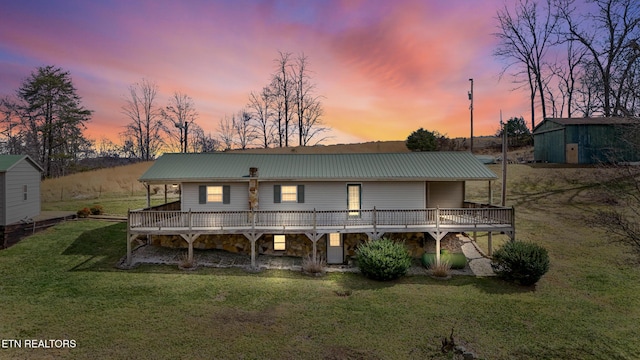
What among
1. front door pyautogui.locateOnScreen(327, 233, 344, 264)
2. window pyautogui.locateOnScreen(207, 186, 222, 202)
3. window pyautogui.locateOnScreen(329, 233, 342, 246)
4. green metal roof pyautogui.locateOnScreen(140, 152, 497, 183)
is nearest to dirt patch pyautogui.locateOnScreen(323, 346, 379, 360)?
front door pyautogui.locateOnScreen(327, 233, 344, 264)

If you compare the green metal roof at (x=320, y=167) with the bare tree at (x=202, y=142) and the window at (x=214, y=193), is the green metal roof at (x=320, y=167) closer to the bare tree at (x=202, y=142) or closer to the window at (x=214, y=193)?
the window at (x=214, y=193)

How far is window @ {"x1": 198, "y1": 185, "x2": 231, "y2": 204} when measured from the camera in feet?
61.9

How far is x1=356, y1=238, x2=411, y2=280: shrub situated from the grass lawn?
1.53ft

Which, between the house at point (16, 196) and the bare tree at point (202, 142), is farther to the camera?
the bare tree at point (202, 142)

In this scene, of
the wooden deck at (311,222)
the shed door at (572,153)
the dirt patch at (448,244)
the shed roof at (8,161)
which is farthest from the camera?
the shed door at (572,153)

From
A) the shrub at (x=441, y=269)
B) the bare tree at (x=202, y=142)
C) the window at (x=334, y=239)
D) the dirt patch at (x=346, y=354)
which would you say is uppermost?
the bare tree at (x=202, y=142)

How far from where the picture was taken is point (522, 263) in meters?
15.2

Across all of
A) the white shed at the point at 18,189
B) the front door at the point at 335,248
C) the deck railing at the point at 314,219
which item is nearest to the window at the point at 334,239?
the front door at the point at 335,248

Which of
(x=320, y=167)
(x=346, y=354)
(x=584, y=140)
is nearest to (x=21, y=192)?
(x=320, y=167)

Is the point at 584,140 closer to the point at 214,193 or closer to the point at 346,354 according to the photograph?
the point at 346,354

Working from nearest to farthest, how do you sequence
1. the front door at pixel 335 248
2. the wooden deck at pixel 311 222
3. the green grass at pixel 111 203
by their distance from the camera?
the wooden deck at pixel 311 222, the front door at pixel 335 248, the green grass at pixel 111 203

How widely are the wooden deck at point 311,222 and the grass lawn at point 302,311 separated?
209cm

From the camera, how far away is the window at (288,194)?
62.2ft

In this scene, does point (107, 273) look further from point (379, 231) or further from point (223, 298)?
point (379, 231)
